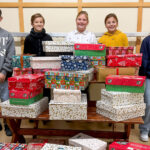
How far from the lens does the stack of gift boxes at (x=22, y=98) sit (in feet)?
5.54

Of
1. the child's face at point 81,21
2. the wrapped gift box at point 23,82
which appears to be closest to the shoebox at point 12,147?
the wrapped gift box at point 23,82

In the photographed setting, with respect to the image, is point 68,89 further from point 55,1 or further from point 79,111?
point 55,1

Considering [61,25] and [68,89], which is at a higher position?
[61,25]

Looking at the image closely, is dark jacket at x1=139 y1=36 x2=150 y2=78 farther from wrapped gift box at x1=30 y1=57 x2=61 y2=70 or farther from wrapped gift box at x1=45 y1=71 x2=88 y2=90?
wrapped gift box at x1=30 y1=57 x2=61 y2=70

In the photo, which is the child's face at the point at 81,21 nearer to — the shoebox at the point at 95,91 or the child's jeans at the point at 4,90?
the shoebox at the point at 95,91

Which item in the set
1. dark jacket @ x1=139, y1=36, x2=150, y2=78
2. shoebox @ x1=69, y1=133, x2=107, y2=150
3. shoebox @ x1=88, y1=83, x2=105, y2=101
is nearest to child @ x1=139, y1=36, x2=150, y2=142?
dark jacket @ x1=139, y1=36, x2=150, y2=78

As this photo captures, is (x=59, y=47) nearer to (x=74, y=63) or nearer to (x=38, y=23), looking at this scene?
(x=74, y=63)

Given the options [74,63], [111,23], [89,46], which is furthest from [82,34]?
[74,63]

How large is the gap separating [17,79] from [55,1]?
1.75 meters

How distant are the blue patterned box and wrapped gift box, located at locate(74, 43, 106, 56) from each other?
0.14 meters

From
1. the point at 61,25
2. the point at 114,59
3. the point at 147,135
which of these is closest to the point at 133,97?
the point at 114,59

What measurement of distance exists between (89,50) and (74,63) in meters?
0.24

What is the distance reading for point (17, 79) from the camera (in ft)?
5.55

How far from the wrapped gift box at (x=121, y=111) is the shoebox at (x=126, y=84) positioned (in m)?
0.16
